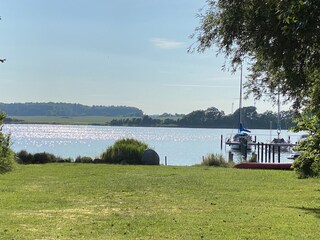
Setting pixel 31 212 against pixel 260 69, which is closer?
pixel 31 212

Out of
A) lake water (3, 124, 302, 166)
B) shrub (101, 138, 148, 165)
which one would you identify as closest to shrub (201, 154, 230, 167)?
shrub (101, 138, 148, 165)

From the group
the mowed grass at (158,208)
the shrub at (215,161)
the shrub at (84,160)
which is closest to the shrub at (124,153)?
the shrub at (84,160)

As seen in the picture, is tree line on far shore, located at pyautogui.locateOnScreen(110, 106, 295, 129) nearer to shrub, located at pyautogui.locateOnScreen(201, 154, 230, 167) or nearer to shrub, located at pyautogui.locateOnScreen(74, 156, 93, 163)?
shrub, located at pyautogui.locateOnScreen(201, 154, 230, 167)

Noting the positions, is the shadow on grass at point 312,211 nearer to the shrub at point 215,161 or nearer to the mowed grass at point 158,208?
the mowed grass at point 158,208

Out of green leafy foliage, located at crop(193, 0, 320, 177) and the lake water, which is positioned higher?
green leafy foliage, located at crop(193, 0, 320, 177)

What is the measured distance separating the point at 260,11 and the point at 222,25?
114 centimetres

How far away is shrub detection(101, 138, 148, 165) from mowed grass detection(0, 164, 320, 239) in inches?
444

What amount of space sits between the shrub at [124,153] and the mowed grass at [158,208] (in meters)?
11.3

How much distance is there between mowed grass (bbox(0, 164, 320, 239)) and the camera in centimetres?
864

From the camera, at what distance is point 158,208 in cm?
1138

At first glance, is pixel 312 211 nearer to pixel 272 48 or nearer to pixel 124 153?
pixel 272 48

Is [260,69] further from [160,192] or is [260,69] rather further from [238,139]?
[238,139]

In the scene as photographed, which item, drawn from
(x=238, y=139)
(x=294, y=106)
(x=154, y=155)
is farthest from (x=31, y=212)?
(x=238, y=139)

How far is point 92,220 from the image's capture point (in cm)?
977
